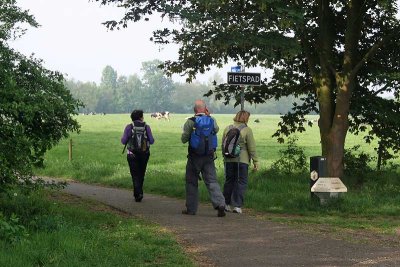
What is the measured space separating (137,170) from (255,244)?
14.7 feet

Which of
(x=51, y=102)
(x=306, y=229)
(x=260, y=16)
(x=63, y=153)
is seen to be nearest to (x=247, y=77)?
(x=260, y=16)

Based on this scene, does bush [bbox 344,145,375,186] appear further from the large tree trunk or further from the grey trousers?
the grey trousers

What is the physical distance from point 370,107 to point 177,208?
215 inches

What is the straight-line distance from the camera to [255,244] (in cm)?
671

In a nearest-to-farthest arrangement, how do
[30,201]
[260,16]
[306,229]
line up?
[306,229] → [30,201] → [260,16]

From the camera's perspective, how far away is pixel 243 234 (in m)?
7.35

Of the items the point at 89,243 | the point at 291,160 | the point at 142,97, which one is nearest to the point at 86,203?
the point at 89,243

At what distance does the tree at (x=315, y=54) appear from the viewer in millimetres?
10234

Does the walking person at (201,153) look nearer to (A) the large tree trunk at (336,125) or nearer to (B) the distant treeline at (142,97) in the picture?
(A) the large tree trunk at (336,125)

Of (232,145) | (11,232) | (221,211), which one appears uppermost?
(232,145)

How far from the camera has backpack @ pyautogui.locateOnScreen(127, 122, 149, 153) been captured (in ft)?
34.5


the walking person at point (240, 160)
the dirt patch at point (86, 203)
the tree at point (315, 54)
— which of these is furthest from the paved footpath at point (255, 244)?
the tree at point (315, 54)

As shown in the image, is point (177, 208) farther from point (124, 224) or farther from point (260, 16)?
point (260, 16)

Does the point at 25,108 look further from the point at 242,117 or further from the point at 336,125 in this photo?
the point at 336,125
